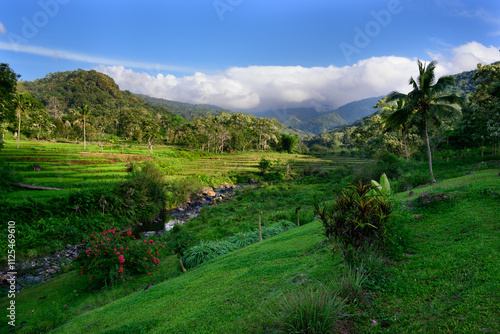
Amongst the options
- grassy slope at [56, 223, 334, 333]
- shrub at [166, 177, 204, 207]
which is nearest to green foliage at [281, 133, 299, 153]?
shrub at [166, 177, 204, 207]

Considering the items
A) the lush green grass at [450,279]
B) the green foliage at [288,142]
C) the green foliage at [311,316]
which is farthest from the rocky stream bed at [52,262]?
the green foliage at [288,142]

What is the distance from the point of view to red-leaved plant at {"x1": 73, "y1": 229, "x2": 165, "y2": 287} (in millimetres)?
8047

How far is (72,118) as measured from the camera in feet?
220

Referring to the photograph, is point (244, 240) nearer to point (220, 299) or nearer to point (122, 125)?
point (220, 299)

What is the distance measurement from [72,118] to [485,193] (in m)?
85.4

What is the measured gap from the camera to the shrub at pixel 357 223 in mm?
3838

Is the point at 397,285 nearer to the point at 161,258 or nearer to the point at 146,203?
the point at 161,258

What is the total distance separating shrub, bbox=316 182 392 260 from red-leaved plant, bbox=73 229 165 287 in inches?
293

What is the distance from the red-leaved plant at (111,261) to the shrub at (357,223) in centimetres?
743

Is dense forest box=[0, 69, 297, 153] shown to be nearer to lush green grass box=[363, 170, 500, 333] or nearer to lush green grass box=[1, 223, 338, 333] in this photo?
lush green grass box=[1, 223, 338, 333]

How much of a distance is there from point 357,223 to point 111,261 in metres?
8.24

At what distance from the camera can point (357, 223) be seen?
12.5 ft

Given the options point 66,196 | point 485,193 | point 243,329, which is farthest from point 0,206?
point 485,193

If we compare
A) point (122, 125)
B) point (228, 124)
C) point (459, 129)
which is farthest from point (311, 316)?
point (122, 125)
